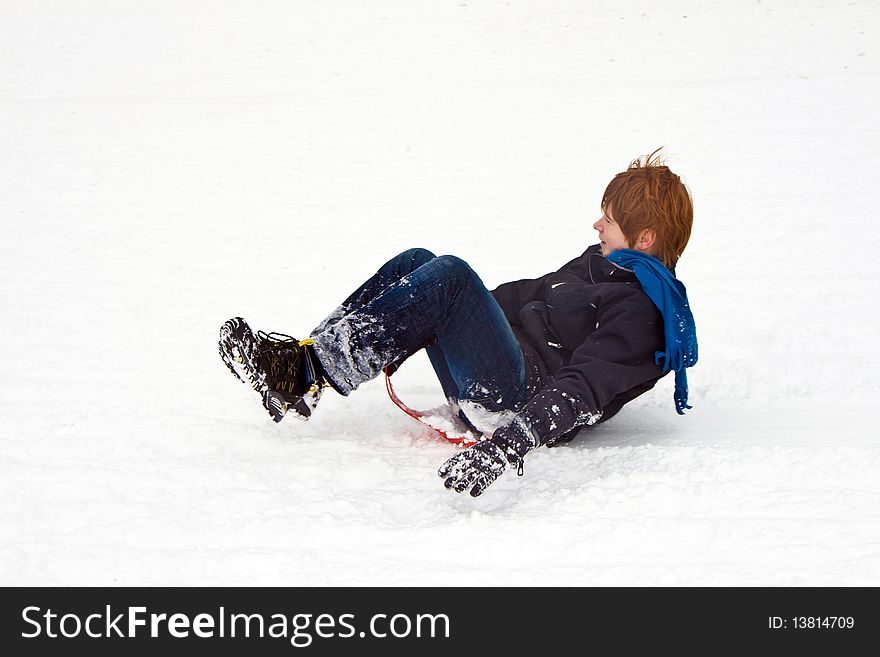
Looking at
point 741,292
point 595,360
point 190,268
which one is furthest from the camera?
point 190,268

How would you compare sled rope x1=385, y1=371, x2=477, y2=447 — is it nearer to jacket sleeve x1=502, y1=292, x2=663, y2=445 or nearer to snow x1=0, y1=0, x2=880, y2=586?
snow x1=0, y1=0, x2=880, y2=586

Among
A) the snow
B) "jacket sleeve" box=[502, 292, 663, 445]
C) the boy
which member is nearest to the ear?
the boy

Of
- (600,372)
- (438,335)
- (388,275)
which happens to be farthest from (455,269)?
(600,372)

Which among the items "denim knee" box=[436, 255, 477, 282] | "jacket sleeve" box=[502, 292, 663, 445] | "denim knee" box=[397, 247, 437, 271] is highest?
"denim knee" box=[397, 247, 437, 271]

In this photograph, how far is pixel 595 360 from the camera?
238 cm

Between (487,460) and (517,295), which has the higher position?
(517,295)

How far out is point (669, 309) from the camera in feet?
8.08

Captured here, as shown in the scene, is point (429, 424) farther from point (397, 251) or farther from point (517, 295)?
point (397, 251)

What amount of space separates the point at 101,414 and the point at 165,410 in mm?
186

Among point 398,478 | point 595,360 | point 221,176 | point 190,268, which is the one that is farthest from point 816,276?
point 221,176

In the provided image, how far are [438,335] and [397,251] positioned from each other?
2.12m

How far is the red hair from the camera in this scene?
2.58 metres

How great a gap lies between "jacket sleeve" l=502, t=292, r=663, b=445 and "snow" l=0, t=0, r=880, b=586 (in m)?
0.20

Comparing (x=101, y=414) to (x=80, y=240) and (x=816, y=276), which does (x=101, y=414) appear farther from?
(x=816, y=276)
